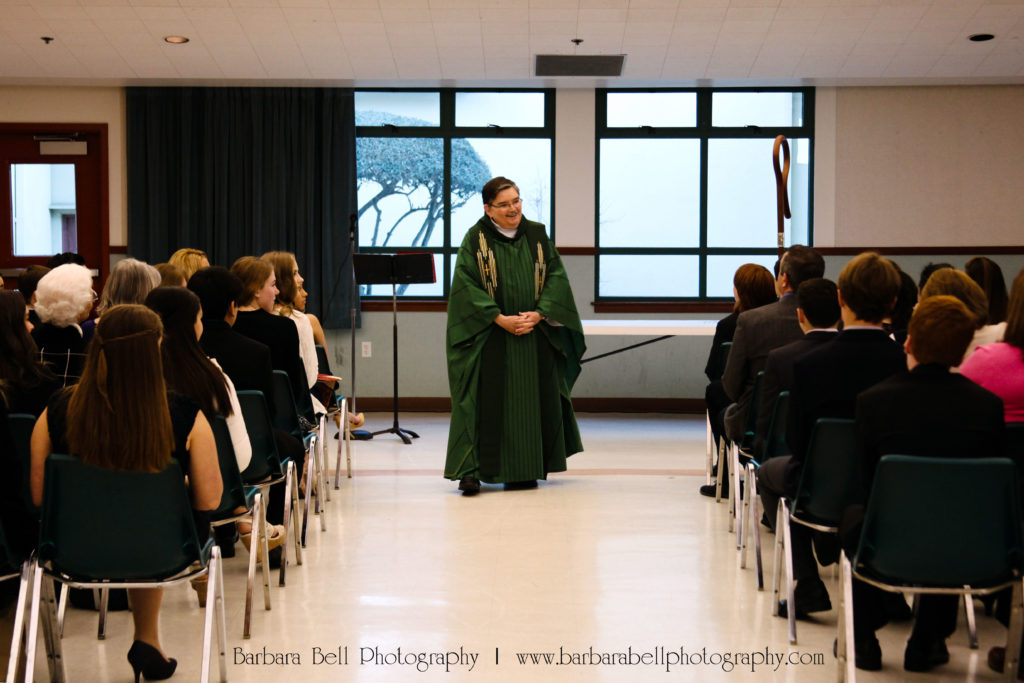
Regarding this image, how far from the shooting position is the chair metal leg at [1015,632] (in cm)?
264

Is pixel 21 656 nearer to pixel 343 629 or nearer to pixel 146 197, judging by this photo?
pixel 343 629

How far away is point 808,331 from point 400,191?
5505 mm

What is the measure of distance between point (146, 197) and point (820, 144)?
209 inches

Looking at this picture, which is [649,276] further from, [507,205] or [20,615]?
[20,615]

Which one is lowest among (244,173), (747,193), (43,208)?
(43,208)

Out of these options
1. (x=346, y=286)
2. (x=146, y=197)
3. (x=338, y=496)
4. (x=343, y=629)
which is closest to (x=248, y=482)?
(x=343, y=629)

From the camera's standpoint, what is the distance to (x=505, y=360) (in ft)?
18.1

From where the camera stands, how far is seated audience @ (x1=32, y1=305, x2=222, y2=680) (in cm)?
251

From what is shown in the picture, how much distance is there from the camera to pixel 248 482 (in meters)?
3.70

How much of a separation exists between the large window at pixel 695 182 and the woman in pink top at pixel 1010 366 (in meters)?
5.73

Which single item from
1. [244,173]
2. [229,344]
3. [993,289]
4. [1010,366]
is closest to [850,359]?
[1010,366]

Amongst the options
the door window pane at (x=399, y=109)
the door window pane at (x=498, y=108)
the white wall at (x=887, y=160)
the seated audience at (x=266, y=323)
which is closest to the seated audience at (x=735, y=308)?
the seated audience at (x=266, y=323)

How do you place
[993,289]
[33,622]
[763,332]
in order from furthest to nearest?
[763,332] < [993,289] < [33,622]

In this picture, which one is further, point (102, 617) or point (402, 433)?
point (402, 433)
